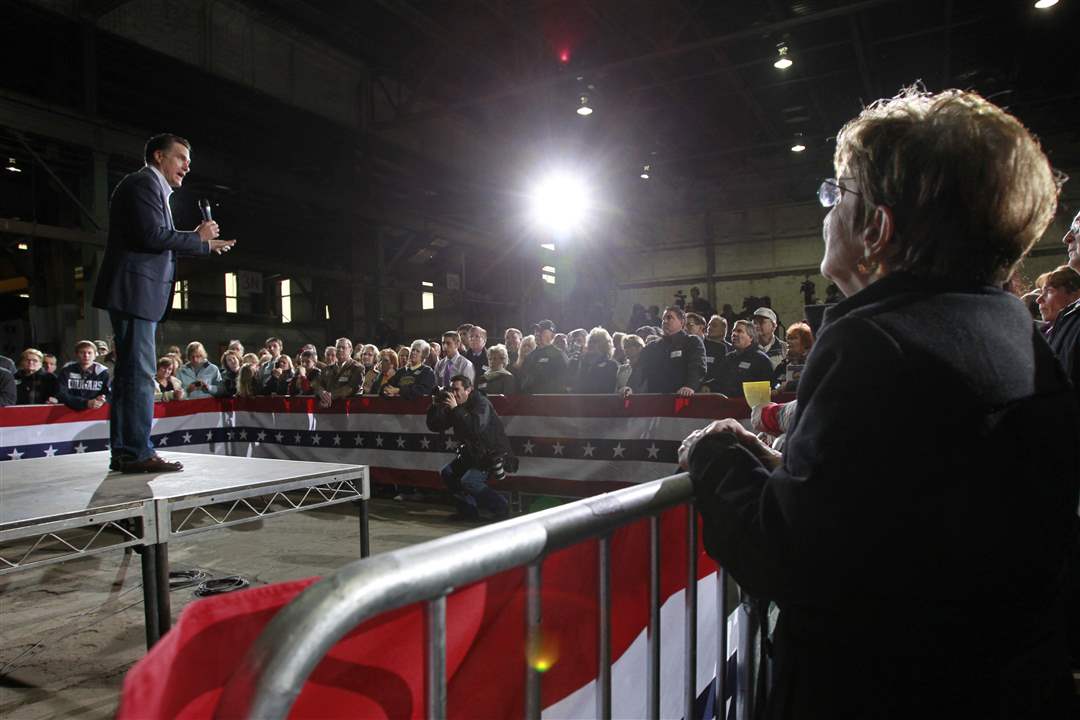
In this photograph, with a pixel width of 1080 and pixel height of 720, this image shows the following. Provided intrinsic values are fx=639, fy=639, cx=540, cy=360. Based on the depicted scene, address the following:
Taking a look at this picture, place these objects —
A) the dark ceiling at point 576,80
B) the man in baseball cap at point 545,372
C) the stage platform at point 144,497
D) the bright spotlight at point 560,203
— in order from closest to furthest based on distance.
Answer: the stage platform at point 144,497
the man in baseball cap at point 545,372
the dark ceiling at point 576,80
the bright spotlight at point 560,203

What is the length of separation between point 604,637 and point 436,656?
474 mm

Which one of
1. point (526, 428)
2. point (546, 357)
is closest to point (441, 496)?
point (526, 428)

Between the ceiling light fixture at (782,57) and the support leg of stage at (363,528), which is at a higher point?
the ceiling light fixture at (782,57)

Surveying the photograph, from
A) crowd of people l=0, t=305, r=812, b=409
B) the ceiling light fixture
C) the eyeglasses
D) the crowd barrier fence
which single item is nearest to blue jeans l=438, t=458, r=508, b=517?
the crowd barrier fence

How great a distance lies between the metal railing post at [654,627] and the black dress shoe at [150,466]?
11.1ft

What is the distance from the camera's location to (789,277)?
74.9 feet

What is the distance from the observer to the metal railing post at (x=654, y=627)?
1425 mm

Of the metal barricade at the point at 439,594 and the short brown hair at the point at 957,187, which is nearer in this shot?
the metal barricade at the point at 439,594

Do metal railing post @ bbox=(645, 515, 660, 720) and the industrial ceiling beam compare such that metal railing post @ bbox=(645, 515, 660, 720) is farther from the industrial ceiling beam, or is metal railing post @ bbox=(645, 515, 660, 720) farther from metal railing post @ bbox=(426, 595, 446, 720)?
the industrial ceiling beam

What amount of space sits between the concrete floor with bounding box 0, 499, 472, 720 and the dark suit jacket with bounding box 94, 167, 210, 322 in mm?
1978

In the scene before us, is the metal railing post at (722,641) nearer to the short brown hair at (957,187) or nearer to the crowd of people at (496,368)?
the short brown hair at (957,187)

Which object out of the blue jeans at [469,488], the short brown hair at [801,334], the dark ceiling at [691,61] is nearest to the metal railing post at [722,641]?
the short brown hair at [801,334]

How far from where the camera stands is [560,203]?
1853 cm

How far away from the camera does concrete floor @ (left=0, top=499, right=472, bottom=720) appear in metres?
3.32
